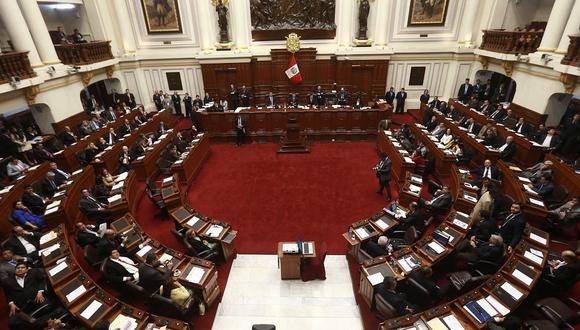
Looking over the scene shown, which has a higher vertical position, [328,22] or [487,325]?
[328,22]

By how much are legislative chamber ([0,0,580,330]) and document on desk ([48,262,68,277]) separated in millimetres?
48

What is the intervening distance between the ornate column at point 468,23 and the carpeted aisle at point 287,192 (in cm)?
814

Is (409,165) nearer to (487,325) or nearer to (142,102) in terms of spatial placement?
(487,325)

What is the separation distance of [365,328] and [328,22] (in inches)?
582

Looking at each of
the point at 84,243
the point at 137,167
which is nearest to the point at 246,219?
the point at 84,243

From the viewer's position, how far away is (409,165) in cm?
967

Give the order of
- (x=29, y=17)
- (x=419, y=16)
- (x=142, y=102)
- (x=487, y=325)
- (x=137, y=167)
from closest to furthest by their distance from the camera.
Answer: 1. (x=487, y=325)
2. (x=137, y=167)
3. (x=29, y=17)
4. (x=419, y=16)
5. (x=142, y=102)

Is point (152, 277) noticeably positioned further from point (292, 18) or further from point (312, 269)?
point (292, 18)

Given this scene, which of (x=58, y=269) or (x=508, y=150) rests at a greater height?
(x=508, y=150)

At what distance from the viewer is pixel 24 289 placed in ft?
17.2

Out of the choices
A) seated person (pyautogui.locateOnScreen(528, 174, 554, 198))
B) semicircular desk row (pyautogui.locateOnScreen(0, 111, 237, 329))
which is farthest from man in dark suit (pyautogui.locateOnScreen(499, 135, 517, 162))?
semicircular desk row (pyautogui.locateOnScreen(0, 111, 237, 329))

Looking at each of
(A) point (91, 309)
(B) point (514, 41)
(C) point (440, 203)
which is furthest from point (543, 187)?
(A) point (91, 309)

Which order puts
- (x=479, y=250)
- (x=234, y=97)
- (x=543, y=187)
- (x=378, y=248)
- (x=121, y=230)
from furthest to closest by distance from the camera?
1. (x=234, y=97)
2. (x=543, y=187)
3. (x=121, y=230)
4. (x=378, y=248)
5. (x=479, y=250)

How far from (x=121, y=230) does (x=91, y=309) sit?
7.29 ft
